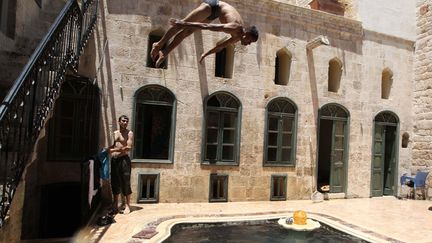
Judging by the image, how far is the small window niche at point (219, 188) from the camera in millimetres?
9250

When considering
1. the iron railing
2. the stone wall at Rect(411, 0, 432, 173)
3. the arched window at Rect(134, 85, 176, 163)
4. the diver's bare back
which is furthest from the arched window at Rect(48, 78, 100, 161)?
the stone wall at Rect(411, 0, 432, 173)

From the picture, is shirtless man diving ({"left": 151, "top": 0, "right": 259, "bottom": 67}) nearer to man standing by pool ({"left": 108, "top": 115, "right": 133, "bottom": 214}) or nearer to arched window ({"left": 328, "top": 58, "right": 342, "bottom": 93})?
man standing by pool ({"left": 108, "top": 115, "right": 133, "bottom": 214})

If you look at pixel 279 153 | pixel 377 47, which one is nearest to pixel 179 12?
pixel 279 153

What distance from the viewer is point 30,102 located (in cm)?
409

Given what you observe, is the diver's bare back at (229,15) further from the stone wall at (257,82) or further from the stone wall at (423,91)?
the stone wall at (423,91)

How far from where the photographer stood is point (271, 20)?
992 cm

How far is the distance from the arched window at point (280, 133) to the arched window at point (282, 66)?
729 millimetres

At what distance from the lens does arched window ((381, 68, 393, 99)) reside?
456 inches

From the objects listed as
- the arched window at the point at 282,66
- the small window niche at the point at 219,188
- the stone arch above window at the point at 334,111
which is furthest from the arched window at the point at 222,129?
the stone arch above window at the point at 334,111

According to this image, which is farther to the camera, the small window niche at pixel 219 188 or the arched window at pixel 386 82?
the arched window at pixel 386 82

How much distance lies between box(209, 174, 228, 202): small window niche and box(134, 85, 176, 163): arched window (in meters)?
1.30

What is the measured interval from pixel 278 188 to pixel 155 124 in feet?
12.8

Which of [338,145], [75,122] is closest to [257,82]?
[338,145]

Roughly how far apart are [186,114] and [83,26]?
125 inches
